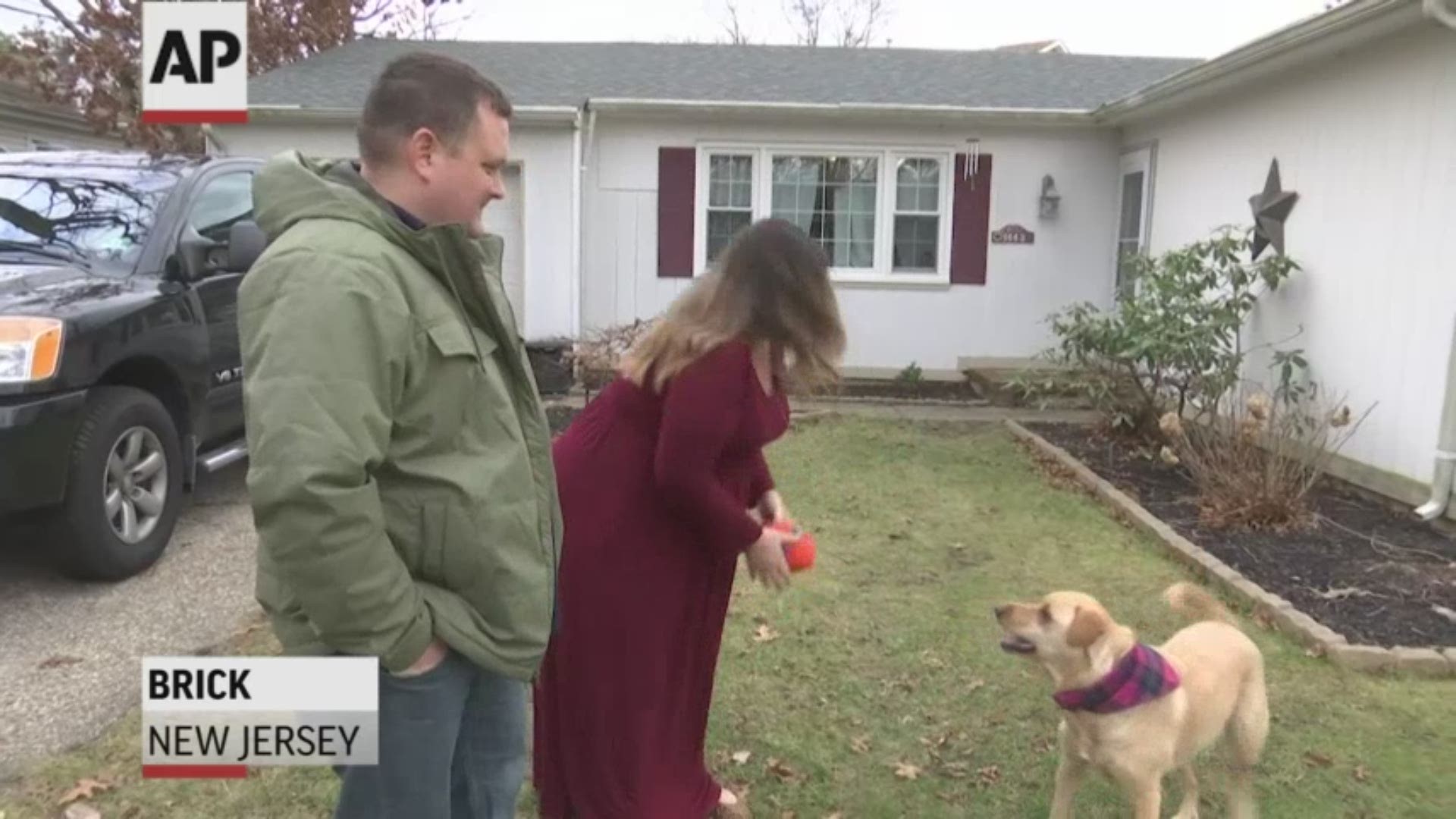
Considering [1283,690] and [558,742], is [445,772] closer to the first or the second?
[558,742]

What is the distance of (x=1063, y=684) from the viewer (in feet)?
8.66

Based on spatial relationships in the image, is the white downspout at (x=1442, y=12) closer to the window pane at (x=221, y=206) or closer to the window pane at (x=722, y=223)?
the window pane at (x=221, y=206)

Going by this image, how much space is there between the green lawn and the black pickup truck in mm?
1039

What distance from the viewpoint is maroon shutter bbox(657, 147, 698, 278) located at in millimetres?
11430

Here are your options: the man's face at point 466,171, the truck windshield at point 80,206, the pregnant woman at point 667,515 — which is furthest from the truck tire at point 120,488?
the man's face at point 466,171

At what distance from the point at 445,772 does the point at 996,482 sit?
6.05 m

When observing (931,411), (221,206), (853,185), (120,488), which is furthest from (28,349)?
(853,185)

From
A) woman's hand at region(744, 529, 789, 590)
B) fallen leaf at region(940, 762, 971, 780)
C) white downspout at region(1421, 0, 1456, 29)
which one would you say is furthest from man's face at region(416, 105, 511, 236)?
white downspout at region(1421, 0, 1456, 29)

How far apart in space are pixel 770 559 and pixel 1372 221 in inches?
254

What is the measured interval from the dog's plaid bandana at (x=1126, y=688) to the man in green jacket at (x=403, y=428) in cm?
146

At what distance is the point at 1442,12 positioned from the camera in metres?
5.82

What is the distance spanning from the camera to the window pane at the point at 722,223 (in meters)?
11.6

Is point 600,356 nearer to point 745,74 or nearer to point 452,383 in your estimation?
point 745,74

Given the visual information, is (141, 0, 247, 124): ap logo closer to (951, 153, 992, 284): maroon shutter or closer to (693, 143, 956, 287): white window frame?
(693, 143, 956, 287): white window frame
